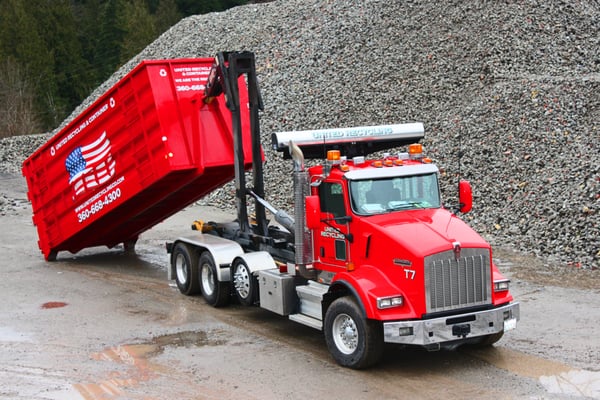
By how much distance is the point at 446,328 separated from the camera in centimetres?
883

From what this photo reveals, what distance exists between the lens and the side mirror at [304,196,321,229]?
944 centimetres

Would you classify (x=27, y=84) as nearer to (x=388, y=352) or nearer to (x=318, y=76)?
(x=318, y=76)

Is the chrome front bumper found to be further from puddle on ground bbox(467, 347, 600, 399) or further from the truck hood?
the truck hood

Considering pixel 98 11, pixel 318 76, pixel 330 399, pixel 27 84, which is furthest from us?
pixel 98 11

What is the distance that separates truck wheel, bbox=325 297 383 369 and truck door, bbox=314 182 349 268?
2.19 ft

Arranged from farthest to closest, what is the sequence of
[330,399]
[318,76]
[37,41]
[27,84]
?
[37,41]
[27,84]
[318,76]
[330,399]

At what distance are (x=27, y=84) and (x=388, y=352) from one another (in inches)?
1786

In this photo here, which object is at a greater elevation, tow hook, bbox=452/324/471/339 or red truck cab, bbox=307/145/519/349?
red truck cab, bbox=307/145/519/349

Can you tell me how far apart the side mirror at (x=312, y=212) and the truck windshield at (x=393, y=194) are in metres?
0.47

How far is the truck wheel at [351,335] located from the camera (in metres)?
8.98

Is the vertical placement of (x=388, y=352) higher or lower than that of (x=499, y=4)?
lower

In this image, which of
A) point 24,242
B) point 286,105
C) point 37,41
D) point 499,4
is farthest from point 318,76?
point 37,41

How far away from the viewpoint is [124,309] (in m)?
12.6

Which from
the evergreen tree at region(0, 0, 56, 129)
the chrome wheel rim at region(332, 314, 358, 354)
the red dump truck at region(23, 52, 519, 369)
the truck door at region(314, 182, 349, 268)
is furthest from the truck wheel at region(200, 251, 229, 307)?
the evergreen tree at region(0, 0, 56, 129)
